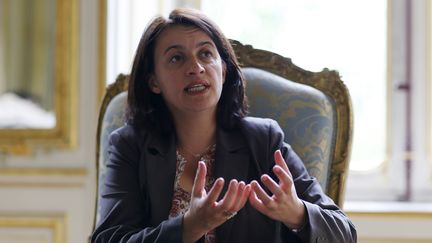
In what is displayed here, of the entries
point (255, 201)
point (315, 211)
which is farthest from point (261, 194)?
point (315, 211)

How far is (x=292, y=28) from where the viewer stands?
2.54 metres

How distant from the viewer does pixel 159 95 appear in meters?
1.54

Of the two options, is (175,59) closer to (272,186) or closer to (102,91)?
(272,186)

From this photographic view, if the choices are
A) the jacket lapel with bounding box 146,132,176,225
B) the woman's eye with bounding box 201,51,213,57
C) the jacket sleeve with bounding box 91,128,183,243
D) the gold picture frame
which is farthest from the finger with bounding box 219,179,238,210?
the gold picture frame

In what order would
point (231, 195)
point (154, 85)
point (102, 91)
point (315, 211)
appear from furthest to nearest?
point (102, 91)
point (154, 85)
point (315, 211)
point (231, 195)

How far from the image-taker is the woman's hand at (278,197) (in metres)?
1.19

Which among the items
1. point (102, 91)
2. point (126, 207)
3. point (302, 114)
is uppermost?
point (102, 91)

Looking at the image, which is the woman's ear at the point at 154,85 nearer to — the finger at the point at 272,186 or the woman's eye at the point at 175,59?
the woman's eye at the point at 175,59

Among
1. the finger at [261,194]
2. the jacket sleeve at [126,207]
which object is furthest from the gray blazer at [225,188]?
the finger at [261,194]

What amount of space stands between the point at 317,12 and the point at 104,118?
1109 mm

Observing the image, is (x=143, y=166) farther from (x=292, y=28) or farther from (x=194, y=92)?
(x=292, y=28)

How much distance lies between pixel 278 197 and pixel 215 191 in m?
Answer: 0.12

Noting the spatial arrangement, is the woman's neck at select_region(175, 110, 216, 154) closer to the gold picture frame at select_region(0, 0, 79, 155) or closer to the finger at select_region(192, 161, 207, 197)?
the finger at select_region(192, 161, 207, 197)

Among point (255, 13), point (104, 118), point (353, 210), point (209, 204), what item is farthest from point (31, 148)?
point (209, 204)
